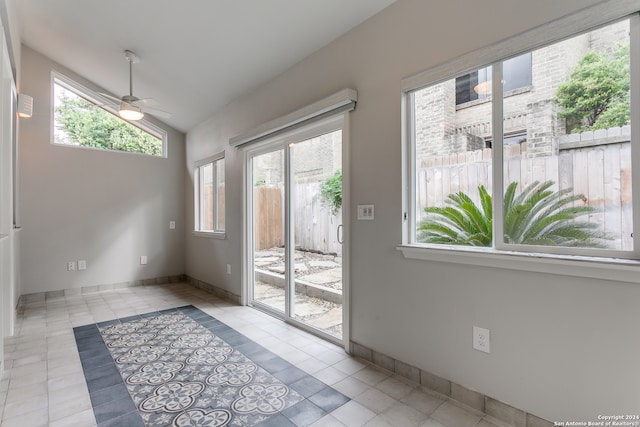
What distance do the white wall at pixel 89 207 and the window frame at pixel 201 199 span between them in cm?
46

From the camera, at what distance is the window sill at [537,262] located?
4.42ft

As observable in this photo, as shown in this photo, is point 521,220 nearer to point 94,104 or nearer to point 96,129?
point 96,129

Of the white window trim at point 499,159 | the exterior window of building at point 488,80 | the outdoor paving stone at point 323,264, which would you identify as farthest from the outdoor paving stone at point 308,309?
the exterior window of building at point 488,80

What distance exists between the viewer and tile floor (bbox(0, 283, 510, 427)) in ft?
5.80

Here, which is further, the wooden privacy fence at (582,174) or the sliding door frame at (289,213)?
the sliding door frame at (289,213)

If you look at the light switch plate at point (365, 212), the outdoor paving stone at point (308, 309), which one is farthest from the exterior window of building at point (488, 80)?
the outdoor paving stone at point (308, 309)

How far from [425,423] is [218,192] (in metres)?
3.88

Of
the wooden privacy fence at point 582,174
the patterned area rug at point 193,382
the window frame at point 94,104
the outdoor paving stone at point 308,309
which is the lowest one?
the patterned area rug at point 193,382

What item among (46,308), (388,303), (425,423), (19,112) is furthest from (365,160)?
(46,308)

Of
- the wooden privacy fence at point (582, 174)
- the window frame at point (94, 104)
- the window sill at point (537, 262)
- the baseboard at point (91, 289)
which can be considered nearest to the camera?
the window sill at point (537, 262)

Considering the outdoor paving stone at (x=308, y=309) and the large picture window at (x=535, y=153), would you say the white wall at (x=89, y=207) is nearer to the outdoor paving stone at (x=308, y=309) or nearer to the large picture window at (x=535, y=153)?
the outdoor paving stone at (x=308, y=309)

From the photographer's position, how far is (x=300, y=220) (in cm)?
328

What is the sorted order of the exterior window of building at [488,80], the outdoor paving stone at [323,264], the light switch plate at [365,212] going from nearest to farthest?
the exterior window of building at [488,80]
the light switch plate at [365,212]
the outdoor paving stone at [323,264]

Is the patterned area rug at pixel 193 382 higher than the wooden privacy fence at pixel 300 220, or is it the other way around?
the wooden privacy fence at pixel 300 220
